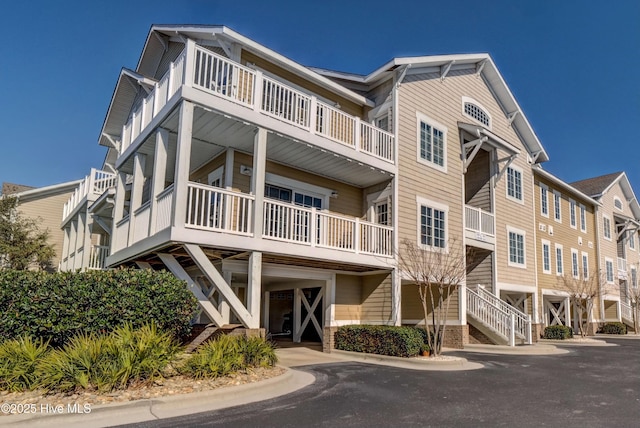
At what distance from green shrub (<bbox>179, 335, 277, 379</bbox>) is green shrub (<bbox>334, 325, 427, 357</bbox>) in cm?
440

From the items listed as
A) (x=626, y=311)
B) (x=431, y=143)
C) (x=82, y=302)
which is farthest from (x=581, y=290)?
(x=82, y=302)

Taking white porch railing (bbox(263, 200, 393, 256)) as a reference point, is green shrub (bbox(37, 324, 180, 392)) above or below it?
below

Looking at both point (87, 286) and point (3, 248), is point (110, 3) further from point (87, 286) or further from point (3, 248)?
point (3, 248)

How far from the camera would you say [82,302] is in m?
7.85

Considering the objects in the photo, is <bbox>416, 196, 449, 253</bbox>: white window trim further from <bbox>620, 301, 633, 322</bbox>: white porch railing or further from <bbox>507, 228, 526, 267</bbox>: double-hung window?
<bbox>620, 301, 633, 322</bbox>: white porch railing

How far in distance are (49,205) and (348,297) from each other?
19675 mm

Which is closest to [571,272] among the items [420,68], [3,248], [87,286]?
[420,68]

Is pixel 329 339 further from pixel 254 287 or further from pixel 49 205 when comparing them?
pixel 49 205

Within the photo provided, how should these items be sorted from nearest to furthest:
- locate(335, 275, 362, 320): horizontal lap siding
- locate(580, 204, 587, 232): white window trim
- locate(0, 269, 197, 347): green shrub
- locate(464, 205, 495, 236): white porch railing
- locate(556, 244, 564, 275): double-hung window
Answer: locate(0, 269, 197, 347): green shrub
locate(335, 275, 362, 320): horizontal lap siding
locate(464, 205, 495, 236): white porch railing
locate(556, 244, 564, 275): double-hung window
locate(580, 204, 587, 232): white window trim

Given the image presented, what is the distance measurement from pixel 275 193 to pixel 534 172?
604 inches

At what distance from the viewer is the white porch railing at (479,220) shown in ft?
58.4

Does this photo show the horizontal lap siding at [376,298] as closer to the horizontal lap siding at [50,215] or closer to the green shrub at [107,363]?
the green shrub at [107,363]

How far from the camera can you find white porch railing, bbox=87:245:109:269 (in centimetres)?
1831

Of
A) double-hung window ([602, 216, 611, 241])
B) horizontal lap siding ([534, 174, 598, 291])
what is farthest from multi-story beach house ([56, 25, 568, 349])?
double-hung window ([602, 216, 611, 241])
